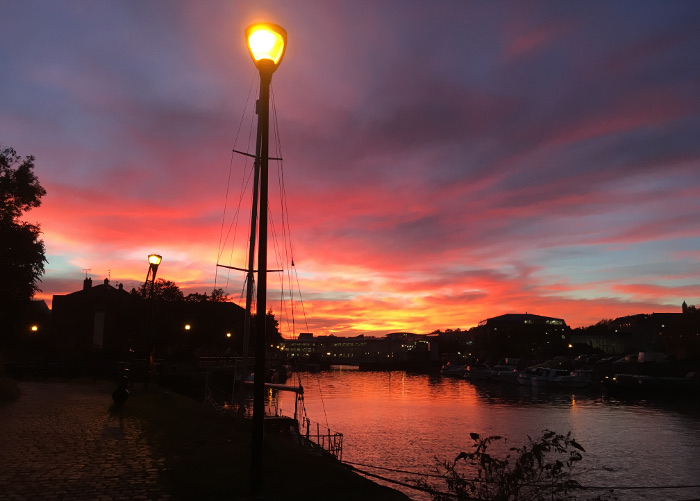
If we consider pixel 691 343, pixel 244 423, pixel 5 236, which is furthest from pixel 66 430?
pixel 691 343

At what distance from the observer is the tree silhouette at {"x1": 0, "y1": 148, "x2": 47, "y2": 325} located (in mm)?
37250

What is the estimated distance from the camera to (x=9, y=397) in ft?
101

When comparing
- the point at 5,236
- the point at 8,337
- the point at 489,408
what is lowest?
the point at 489,408

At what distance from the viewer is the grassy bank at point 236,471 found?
429 inches

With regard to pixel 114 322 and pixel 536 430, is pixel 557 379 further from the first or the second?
pixel 114 322

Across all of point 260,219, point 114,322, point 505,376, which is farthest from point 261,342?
point 505,376

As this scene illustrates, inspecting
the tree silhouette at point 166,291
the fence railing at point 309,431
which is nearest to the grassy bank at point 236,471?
the fence railing at point 309,431

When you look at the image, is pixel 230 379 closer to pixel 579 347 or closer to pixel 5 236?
pixel 5 236

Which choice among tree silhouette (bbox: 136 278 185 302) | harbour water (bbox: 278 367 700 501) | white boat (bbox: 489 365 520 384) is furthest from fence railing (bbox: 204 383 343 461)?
white boat (bbox: 489 365 520 384)

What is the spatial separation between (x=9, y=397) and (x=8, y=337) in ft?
72.1

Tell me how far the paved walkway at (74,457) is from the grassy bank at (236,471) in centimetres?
56

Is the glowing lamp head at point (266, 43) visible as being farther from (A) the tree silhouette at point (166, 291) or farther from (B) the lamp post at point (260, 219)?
(A) the tree silhouette at point (166, 291)

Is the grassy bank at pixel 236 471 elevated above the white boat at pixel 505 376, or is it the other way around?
the grassy bank at pixel 236 471

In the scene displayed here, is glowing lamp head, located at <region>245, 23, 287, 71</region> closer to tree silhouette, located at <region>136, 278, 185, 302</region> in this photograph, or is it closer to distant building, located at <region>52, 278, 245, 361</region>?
distant building, located at <region>52, 278, 245, 361</region>
